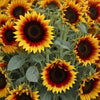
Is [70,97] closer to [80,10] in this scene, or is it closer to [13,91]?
[13,91]

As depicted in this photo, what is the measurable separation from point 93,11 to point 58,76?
0.42 m

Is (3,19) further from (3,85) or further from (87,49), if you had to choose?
(87,49)

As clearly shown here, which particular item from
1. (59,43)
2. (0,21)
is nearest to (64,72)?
(59,43)

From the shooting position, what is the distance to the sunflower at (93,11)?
1.26 meters

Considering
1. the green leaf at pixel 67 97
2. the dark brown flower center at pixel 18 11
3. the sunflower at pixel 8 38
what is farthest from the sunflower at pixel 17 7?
the green leaf at pixel 67 97

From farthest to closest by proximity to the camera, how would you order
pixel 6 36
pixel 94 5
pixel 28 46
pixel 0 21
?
pixel 94 5, pixel 0 21, pixel 6 36, pixel 28 46

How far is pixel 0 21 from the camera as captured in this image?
127cm

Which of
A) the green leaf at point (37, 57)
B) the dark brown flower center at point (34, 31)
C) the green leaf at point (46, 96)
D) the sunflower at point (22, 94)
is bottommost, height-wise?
the green leaf at point (46, 96)

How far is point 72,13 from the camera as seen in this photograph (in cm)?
116

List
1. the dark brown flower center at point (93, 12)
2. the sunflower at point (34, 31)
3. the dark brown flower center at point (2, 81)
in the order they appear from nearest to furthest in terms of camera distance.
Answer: the sunflower at point (34, 31) < the dark brown flower center at point (2, 81) < the dark brown flower center at point (93, 12)

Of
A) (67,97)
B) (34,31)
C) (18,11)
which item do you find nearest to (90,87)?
(67,97)

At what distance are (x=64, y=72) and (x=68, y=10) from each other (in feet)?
0.96

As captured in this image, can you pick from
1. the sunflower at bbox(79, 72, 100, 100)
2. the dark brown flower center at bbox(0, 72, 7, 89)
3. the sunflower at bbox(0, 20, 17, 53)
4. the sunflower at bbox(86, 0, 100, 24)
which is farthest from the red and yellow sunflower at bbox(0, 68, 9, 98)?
the sunflower at bbox(86, 0, 100, 24)

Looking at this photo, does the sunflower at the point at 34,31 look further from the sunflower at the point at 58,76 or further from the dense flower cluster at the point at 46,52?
the sunflower at the point at 58,76
